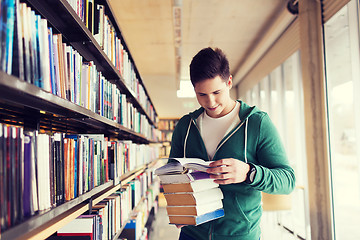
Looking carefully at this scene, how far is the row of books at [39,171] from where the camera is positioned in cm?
67

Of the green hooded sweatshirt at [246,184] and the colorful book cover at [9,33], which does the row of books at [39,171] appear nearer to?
the colorful book cover at [9,33]

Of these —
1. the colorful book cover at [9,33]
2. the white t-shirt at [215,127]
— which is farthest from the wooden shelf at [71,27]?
the white t-shirt at [215,127]

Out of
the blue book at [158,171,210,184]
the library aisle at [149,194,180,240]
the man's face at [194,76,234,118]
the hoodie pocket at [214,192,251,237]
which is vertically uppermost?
the man's face at [194,76,234,118]

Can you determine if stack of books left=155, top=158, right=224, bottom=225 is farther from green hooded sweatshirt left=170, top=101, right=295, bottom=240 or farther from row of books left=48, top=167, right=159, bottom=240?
row of books left=48, top=167, right=159, bottom=240

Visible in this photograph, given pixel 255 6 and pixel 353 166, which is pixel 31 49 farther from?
pixel 353 166

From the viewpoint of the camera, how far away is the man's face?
1.20 meters

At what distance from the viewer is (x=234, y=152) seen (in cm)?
115

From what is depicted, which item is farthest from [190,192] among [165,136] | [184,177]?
[165,136]

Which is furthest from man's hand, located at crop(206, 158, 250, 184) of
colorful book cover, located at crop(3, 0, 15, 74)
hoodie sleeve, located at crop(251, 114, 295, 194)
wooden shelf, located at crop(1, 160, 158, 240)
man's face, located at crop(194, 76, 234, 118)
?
colorful book cover, located at crop(3, 0, 15, 74)

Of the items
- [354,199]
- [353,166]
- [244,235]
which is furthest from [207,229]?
[353,166]

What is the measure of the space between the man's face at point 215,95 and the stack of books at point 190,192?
286 millimetres

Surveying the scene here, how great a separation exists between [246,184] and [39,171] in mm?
736

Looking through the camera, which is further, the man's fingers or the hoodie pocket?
the hoodie pocket

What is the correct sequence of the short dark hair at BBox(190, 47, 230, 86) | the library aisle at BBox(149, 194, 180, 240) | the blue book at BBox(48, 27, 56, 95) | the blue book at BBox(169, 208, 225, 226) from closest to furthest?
the blue book at BBox(48, 27, 56, 95), the blue book at BBox(169, 208, 225, 226), the short dark hair at BBox(190, 47, 230, 86), the library aisle at BBox(149, 194, 180, 240)
